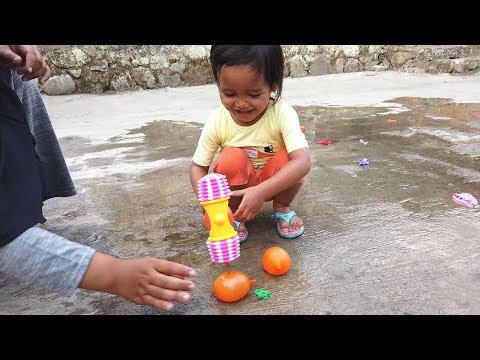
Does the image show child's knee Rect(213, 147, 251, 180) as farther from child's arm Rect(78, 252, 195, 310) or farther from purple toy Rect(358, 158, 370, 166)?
purple toy Rect(358, 158, 370, 166)

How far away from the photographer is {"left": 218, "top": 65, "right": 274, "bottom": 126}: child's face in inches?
68.5

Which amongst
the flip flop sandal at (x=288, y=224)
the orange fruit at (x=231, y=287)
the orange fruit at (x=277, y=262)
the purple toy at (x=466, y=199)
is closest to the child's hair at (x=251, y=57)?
the flip flop sandal at (x=288, y=224)

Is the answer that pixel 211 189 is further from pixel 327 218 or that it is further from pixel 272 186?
pixel 327 218

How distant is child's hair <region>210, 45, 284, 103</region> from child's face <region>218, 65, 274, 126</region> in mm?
21

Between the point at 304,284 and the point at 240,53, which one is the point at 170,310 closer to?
the point at 304,284

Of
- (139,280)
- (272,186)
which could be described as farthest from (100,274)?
(272,186)

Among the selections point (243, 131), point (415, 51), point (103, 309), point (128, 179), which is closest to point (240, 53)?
point (243, 131)

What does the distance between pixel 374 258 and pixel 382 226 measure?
0.31 metres

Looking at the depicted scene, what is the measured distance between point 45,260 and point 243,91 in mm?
1022

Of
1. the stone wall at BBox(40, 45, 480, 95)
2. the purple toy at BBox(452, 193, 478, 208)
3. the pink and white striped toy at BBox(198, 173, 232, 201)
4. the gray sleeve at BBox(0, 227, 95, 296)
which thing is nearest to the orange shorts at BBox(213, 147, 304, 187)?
the pink and white striped toy at BBox(198, 173, 232, 201)

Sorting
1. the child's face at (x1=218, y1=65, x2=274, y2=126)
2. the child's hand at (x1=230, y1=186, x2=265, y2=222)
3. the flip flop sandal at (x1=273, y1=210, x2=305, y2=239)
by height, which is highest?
the child's face at (x1=218, y1=65, x2=274, y2=126)

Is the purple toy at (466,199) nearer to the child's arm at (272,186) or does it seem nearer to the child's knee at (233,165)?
the child's arm at (272,186)

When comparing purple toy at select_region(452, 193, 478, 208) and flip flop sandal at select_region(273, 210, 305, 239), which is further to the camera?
purple toy at select_region(452, 193, 478, 208)

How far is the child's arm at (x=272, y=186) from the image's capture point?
1705 millimetres
